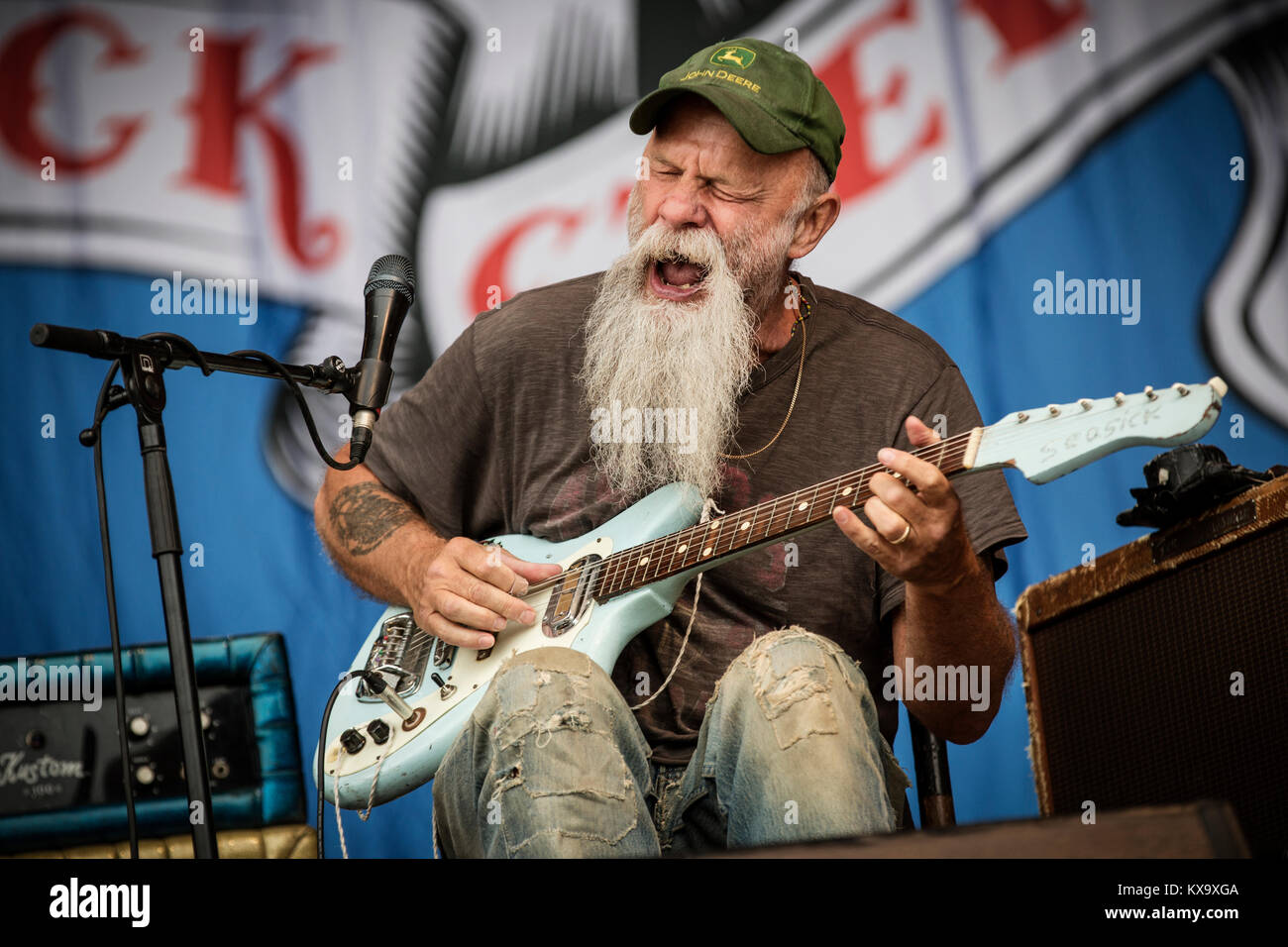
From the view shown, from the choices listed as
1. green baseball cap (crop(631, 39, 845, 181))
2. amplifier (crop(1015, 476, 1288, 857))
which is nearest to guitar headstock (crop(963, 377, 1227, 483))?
amplifier (crop(1015, 476, 1288, 857))

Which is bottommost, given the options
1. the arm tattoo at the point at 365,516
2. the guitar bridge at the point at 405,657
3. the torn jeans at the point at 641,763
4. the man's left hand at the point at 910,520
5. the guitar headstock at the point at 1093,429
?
the torn jeans at the point at 641,763

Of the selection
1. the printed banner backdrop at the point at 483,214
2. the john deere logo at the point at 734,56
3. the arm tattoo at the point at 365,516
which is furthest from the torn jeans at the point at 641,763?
the printed banner backdrop at the point at 483,214

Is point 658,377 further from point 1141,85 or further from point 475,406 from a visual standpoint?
point 1141,85

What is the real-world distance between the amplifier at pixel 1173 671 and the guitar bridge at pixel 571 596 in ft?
2.80

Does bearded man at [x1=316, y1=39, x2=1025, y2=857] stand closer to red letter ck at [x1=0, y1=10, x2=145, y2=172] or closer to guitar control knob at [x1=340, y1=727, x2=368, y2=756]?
guitar control knob at [x1=340, y1=727, x2=368, y2=756]

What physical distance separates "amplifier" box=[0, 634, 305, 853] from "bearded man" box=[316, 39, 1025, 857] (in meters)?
0.40

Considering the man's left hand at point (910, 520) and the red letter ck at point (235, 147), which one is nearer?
the man's left hand at point (910, 520)

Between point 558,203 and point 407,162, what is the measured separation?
40 centimetres

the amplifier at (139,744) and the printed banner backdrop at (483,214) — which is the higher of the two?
the printed banner backdrop at (483,214)

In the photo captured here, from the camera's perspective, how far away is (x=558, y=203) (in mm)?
3145

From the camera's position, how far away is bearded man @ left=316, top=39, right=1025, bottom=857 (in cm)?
169

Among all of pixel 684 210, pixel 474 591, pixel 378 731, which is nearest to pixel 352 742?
pixel 378 731

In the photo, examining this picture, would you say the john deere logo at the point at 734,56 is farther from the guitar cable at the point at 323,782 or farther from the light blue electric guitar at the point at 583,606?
the guitar cable at the point at 323,782

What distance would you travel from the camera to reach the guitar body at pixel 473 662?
1.90 m
